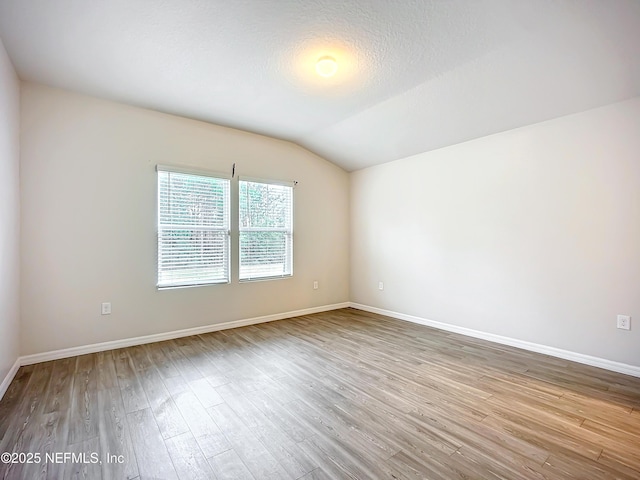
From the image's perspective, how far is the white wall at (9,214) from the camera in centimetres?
239

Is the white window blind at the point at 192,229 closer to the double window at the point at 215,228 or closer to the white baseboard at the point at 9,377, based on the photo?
the double window at the point at 215,228

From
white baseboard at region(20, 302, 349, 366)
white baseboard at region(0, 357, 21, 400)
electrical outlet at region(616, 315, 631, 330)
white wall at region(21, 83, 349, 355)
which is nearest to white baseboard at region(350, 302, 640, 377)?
electrical outlet at region(616, 315, 631, 330)

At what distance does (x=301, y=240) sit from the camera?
4879 millimetres

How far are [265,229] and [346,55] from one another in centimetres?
260

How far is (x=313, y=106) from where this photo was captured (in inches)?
138

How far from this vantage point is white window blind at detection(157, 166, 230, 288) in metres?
3.66

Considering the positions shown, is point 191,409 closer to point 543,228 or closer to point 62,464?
point 62,464

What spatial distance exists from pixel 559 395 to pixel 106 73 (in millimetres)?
4704

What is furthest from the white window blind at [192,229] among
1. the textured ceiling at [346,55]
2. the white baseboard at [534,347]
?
the white baseboard at [534,347]

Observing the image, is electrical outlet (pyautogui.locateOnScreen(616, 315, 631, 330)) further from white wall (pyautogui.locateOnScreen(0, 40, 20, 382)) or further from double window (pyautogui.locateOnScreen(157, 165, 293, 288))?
white wall (pyautogui.locateOnScreen(0, 40, 20, 382))

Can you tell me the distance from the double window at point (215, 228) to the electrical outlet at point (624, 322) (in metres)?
3.77

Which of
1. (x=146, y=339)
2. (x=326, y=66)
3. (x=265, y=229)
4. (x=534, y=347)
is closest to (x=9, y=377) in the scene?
(x=146, y=339)

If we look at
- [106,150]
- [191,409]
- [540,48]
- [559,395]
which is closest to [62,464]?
[191,409]

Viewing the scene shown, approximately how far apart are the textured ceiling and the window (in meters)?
1.14
